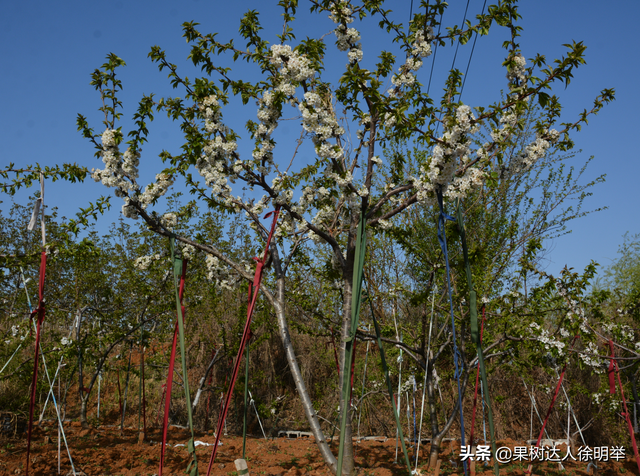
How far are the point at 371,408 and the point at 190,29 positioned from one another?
8272 millimetres

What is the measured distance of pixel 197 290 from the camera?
8492 millimetres

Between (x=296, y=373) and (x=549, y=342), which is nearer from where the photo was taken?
(x=296, y=373)

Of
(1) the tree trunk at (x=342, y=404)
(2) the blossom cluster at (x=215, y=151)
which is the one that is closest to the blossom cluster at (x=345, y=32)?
(2) the blossom cluster at (x=215, y=151)

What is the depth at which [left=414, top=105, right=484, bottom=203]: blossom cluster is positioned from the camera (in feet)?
8.98

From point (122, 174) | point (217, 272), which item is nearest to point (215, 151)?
point (122, 174)

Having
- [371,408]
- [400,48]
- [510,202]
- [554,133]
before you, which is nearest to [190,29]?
[400,48]

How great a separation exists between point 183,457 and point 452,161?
204 inches

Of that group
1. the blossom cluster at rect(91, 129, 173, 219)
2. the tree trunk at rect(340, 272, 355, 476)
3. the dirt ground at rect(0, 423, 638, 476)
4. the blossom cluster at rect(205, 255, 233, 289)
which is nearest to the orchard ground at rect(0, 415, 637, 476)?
the dirt ground at rect(0, 423, 638, 476)

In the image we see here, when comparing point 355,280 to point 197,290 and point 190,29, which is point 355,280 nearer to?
point 190,29

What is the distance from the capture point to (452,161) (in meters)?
2.84

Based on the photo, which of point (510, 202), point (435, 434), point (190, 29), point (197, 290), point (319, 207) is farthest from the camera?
point (510, 202)

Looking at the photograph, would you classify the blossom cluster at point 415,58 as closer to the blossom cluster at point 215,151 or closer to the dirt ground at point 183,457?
the blossom cluster at point 215,151

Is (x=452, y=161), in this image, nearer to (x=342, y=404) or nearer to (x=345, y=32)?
(x=345, y=32)

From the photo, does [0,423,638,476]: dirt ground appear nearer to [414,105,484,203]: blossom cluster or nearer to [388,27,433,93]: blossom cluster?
[414,105,484,203]: blossom cluster
